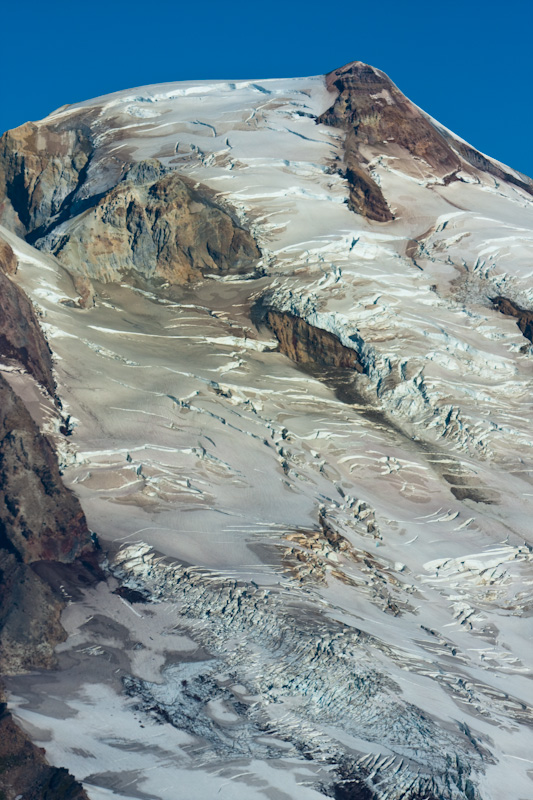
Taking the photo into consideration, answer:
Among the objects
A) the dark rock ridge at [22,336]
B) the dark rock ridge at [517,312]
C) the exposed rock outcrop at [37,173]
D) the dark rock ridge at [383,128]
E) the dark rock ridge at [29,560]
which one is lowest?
the dark rock ridge at [29,560]

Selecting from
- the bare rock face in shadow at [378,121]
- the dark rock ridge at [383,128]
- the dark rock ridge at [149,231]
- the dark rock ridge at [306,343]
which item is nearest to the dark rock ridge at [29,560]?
the dark rock ridge at [306,343]

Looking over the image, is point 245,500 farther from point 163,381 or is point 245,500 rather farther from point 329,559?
point 163,381

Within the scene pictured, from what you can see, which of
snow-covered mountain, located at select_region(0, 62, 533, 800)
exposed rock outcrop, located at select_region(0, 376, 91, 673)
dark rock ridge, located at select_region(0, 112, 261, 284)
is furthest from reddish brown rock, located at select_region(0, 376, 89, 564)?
dark rock ridge, located at select_region(0, 112, 261, 284)

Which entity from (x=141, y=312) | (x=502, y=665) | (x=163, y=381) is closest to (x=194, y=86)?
(x=141, y=312)

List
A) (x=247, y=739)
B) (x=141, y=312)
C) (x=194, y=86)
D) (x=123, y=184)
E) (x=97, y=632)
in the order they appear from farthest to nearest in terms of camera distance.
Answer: (x=194, y=86) → (x=123, y=184) → (x=141, y=312) → (x=97, y=632) → (x=247, y=739)

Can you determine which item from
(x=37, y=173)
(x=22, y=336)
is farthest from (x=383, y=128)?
(x=22, y=336)

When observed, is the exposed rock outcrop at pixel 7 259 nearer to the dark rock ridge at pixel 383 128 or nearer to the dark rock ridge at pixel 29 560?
the dark rock ridge at pixel 29 560

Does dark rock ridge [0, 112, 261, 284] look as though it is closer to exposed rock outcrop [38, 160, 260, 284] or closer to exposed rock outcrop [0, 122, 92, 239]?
exposed rock outcrop [38, 160, 260, 284]
